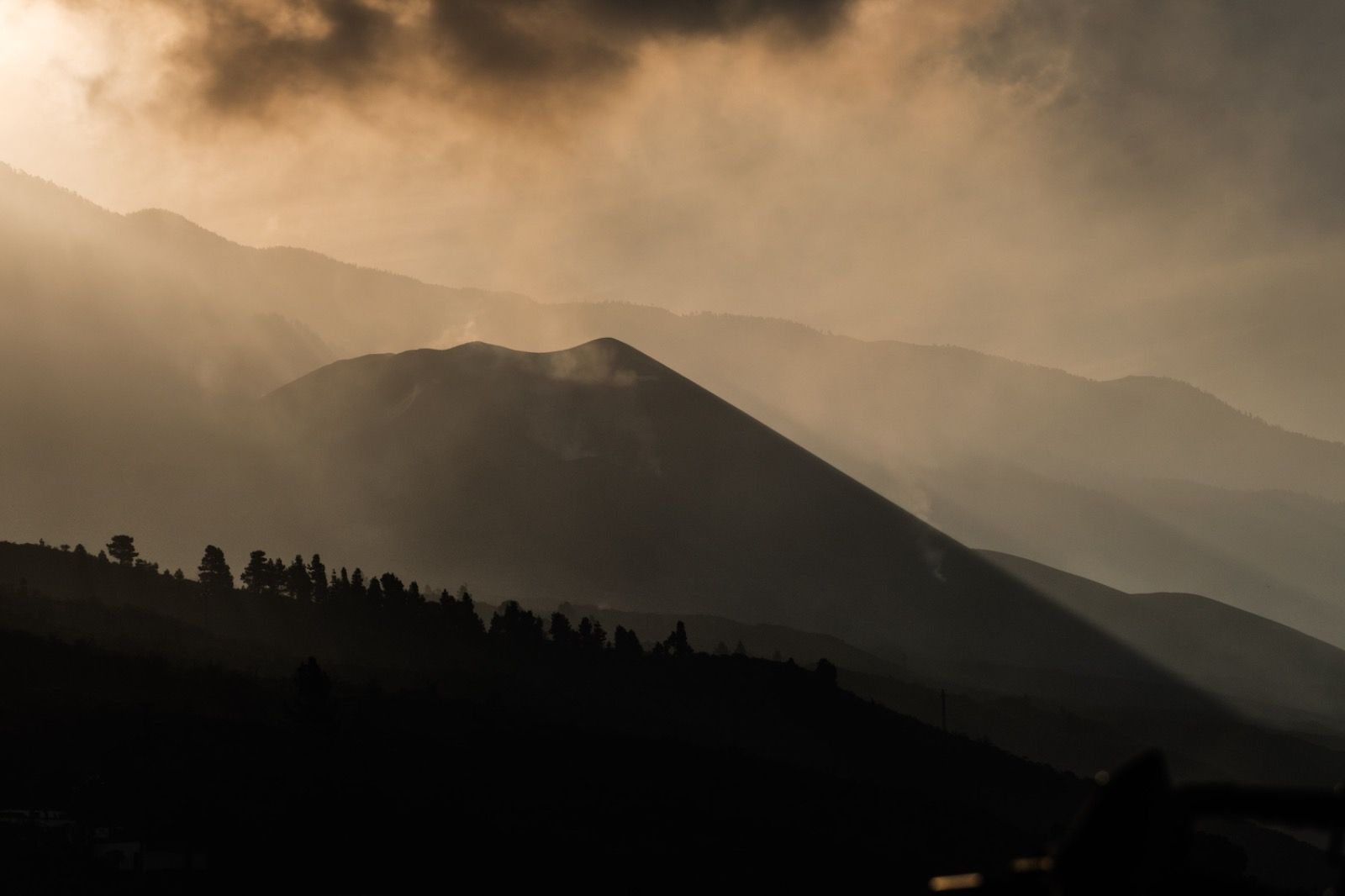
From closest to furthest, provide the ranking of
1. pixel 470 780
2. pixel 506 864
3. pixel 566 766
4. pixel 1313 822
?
pixel 1313 822, pixel 506 864, pixel 470 780, pixel 566 766

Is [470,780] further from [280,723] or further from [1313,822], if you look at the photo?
[1313,822]

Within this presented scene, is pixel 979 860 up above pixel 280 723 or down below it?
below

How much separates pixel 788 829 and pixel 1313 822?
586ft

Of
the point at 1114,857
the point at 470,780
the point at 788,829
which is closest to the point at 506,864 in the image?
the point at 470,780

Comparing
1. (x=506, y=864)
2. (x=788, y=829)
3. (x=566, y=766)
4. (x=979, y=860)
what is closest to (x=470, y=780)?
(x=566, y=766)

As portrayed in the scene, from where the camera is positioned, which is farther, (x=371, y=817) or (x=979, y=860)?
(x=979, y=860)

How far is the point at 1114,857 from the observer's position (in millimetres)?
9570

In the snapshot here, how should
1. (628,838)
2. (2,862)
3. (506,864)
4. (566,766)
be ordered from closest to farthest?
(2,862)
(506,864)
(628,838)
(566,766)

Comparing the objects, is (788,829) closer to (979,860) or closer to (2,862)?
(979,860)

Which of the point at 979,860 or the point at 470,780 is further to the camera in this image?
the point at 979,860

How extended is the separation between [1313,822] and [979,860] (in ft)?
649


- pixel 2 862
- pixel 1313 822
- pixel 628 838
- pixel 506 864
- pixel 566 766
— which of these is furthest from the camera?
pixel 566 766

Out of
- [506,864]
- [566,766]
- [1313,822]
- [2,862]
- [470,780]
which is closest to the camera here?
[1313,822]

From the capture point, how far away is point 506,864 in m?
152
